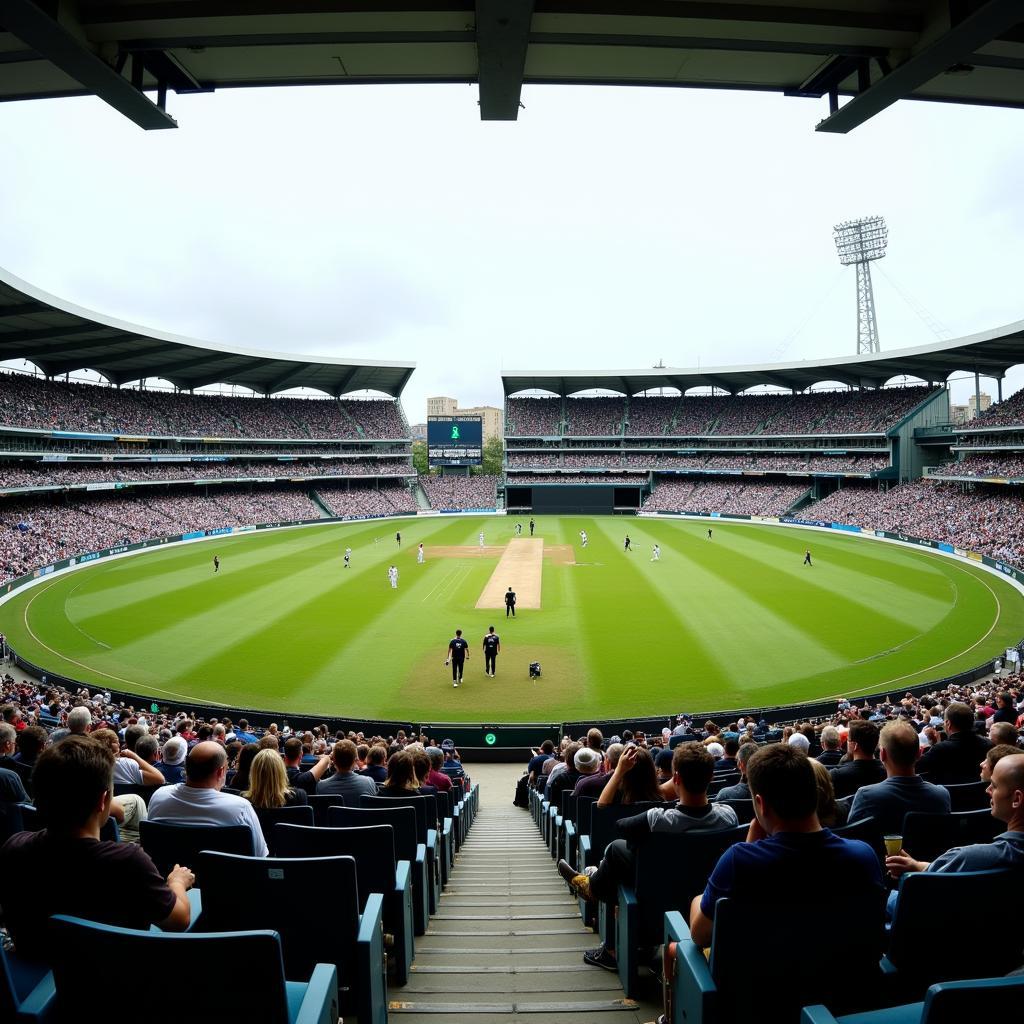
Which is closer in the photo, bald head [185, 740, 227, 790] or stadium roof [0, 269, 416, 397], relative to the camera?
bald head [185, 740, 227, 790]

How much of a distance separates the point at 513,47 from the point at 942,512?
210 feet

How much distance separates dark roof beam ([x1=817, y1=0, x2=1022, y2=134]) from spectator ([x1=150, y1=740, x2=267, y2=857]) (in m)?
6.51

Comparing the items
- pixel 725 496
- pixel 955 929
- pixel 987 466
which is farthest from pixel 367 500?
pixel 955 929

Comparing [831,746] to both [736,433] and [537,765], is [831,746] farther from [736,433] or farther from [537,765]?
[736,433]

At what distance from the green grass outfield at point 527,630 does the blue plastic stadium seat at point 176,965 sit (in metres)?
17.5

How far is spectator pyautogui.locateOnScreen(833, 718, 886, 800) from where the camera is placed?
21.1ft

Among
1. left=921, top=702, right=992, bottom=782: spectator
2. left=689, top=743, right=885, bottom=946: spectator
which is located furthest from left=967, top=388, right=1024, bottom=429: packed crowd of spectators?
left=689, top=743, right=885, bottom=946: spectator

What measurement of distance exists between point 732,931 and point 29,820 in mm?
4397

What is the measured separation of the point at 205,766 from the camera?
4676mm

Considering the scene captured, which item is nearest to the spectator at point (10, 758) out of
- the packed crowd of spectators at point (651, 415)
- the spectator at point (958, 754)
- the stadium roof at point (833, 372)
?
the spectator at point (958, 754)

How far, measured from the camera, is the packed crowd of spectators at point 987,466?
180 feet

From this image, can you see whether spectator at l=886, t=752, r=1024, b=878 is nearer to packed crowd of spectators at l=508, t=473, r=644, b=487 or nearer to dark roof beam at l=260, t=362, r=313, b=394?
dark roof beam at l=260, t=362, r=313, b=394

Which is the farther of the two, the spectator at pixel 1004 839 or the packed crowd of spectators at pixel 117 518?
the packed crowd of spectators at pixel 117 518

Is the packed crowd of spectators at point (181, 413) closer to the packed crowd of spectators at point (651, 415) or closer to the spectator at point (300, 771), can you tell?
the packed crowd of spectators at point (651, 415)
